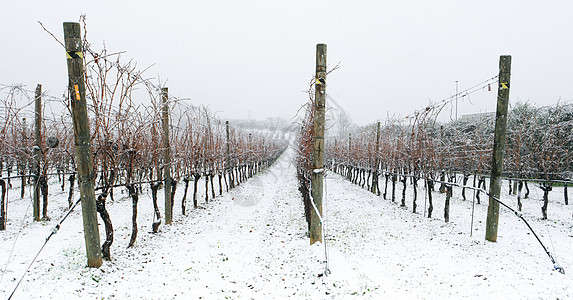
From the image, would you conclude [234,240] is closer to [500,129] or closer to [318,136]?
[318,136]

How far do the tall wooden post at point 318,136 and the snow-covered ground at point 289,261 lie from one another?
367 mm

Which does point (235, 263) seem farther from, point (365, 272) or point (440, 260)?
point (440, 260)

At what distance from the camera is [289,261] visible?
14.1 ft

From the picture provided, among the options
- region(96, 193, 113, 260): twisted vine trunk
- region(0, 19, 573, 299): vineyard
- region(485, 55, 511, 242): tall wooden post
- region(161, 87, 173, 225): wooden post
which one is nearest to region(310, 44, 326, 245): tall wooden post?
region(0, 19, 573, 299): vineyard

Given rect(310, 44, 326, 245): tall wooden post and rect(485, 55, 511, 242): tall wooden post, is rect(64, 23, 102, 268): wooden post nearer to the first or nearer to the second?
rect(310, 44, 326, 245): tall wooden post

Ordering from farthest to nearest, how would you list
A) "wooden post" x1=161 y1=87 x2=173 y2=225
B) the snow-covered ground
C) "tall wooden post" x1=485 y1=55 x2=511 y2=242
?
"wooden post" x1=161 y1=87 x2=173 y2=225
"tall wooden post" x1=485 y1=55 x2=511 y2=242
the snow-covered ground

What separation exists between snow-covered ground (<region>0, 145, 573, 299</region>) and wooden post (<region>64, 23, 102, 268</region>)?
532mm

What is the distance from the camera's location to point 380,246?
16.1 feet

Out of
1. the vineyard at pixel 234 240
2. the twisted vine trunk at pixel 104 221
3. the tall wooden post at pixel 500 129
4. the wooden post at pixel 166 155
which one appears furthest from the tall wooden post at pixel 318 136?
the wooden post at pixel 166 155

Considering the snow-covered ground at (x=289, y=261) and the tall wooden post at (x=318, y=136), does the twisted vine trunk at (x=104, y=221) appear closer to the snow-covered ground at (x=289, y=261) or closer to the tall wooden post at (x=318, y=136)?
the snow-covered ground at (x=289, y=261)

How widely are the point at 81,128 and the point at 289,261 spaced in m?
3.36

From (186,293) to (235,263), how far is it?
3.40 ft

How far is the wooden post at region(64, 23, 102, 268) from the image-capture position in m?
3.32

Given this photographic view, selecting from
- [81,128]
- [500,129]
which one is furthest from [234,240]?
[500,129]
